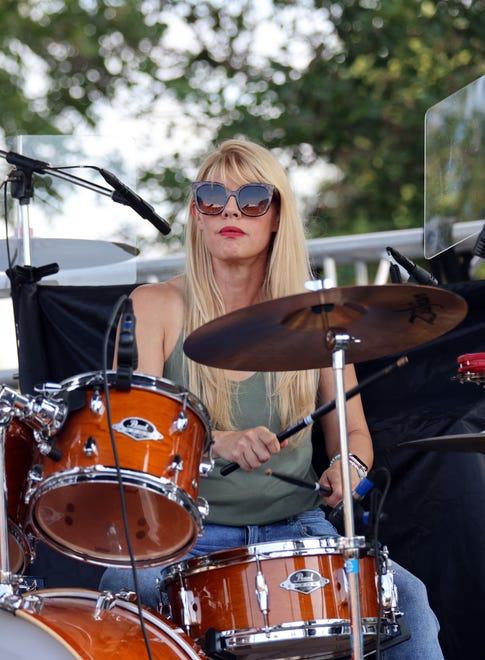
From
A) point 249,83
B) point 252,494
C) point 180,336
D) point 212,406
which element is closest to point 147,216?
point 180,336

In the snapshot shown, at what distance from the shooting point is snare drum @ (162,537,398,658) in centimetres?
250

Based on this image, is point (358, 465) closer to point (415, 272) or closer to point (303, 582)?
point (303, 582)

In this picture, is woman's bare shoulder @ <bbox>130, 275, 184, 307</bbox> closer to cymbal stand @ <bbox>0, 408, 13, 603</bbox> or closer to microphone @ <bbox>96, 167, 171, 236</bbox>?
microphone @ <bbox>96, 167, 171, 236</bbox>

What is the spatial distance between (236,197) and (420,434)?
101 cm

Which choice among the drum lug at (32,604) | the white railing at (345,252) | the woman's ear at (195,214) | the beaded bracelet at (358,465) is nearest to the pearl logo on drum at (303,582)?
the beaded bracelet at (358,465)

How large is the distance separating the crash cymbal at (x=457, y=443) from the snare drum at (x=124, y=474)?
1.69 ft

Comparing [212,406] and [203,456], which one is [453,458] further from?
[203,456]

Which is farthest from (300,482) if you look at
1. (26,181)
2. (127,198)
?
(26,181)

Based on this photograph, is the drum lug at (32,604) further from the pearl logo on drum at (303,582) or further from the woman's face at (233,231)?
the woman's face at (233,231)

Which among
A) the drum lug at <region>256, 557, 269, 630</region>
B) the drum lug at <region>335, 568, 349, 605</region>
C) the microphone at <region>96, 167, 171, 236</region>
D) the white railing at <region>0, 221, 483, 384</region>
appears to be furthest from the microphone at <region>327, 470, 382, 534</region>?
the white railing at <region>0, 221, 483, 384</region>

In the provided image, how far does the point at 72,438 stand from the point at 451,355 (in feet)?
5.17

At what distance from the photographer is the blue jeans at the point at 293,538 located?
2736 millimetres

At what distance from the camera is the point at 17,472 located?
249cm

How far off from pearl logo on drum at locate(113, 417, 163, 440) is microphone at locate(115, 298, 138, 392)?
0.23 ft
